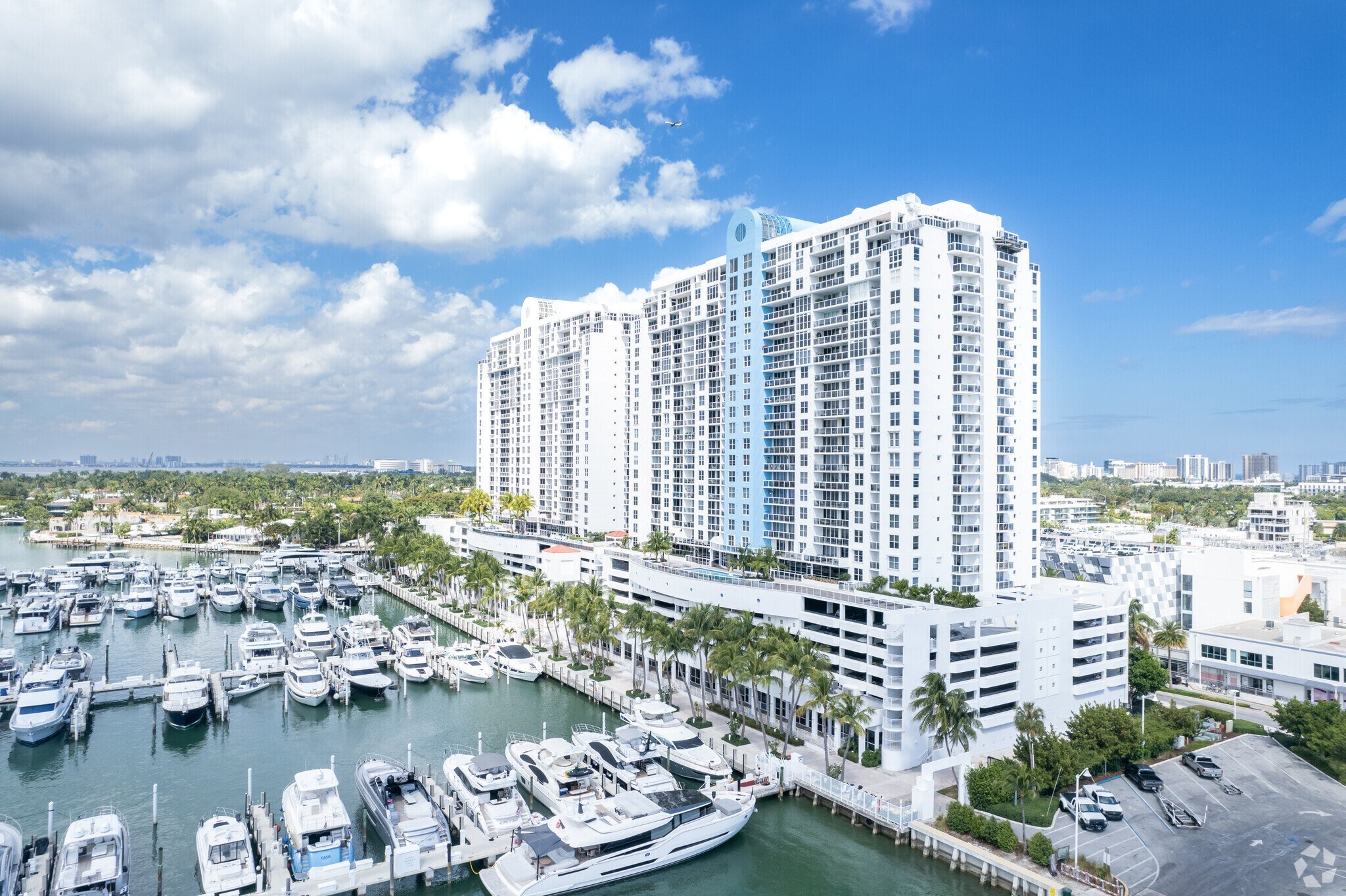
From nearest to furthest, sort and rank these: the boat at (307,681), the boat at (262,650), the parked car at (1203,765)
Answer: the parked car at (1203,765)
the boat at (307,681)
the boat at (262,650)

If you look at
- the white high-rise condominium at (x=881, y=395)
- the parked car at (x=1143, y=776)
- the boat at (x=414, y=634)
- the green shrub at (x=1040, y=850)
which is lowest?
the parked car at (x=1143, y=776)

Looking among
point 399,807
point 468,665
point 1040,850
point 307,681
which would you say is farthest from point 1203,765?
point 307,681

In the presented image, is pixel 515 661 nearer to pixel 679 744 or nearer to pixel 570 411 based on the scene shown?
pixel 679 744

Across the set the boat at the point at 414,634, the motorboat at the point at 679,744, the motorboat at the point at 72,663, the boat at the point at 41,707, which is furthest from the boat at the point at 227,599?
the motorboat at the point at 679,744

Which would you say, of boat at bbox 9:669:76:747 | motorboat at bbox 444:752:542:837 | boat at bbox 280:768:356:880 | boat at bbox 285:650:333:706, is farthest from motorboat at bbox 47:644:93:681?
motorboat at bbox 444:752:542:837

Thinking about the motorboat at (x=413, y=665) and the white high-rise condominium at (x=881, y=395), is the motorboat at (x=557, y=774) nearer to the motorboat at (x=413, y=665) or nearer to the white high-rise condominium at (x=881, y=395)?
the motorboat at (x=413, y=665)

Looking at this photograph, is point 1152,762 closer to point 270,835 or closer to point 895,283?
point 895,283

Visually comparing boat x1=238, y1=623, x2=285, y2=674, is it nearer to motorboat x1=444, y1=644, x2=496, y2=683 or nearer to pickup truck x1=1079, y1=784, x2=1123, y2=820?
motorboat x1=444, y1=644, x2=496, y2=683
